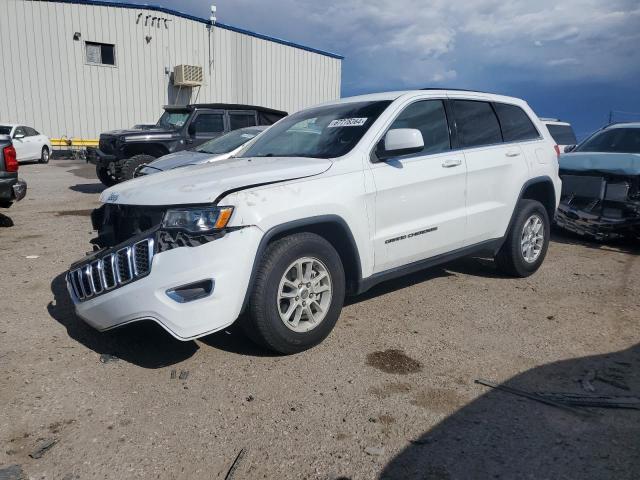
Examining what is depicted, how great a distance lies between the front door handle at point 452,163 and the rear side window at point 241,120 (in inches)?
304

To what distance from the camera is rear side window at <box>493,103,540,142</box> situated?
5.06 metres

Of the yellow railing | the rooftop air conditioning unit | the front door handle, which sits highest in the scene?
the rooftop air conditioning unit

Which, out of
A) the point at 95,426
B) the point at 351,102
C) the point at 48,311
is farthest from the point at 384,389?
the point at 48,311

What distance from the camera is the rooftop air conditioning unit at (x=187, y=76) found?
22.9 metres

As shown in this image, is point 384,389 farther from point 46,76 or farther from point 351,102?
point 46,76

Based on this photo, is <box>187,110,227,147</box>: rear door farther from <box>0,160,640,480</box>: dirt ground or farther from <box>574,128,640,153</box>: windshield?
<box>574,128,640,153</box>: windshield

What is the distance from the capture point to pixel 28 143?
19.5 meters

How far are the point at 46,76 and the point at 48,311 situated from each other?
68.1 ft

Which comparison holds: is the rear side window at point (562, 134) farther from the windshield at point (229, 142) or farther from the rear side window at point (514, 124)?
the rear side window at point (514, 124)

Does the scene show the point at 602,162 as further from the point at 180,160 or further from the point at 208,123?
the point at 208,123

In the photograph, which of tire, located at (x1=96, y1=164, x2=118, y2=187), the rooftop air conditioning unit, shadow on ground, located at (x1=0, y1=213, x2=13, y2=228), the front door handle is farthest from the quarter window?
the rooftop air conditioning unit

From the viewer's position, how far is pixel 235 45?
80.8 feet

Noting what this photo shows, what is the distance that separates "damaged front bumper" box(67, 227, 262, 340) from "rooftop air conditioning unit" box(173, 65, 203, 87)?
21.5 meters

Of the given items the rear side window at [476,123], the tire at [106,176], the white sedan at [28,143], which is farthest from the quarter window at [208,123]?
the white sedan at [28,143]
